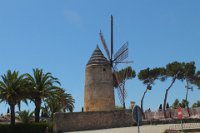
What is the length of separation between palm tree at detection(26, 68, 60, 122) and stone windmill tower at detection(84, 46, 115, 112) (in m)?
4.68

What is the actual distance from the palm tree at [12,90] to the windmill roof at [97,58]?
8136 mm

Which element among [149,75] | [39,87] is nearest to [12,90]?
[39,87]

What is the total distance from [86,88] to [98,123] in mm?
4354

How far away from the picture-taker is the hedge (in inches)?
1593

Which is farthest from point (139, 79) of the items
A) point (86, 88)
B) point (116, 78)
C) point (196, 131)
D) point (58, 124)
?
point (196, 131)

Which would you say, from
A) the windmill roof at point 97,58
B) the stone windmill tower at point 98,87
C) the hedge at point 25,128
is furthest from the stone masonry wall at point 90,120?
the windmill roof at point 97,58

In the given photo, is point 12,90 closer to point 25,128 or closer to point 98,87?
point 25,128

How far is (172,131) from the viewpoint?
26.1m

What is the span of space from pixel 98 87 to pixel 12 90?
9344mm

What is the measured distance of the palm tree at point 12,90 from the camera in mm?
42125

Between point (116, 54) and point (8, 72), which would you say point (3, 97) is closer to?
point (8, 72)

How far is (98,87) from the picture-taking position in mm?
43188

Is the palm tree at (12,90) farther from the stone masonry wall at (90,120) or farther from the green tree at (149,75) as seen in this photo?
the green tree at (149,75)

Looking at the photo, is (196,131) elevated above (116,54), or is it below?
below
